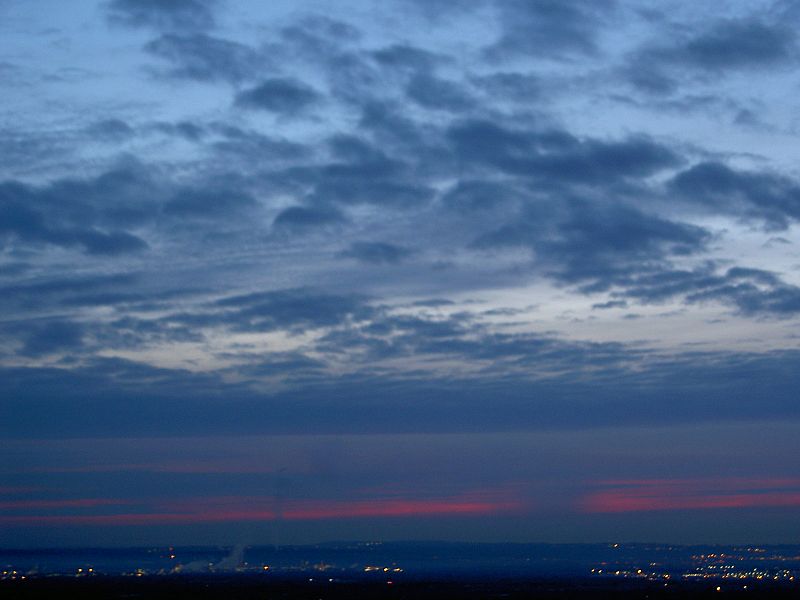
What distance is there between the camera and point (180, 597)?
510ft

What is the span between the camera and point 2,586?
192 m

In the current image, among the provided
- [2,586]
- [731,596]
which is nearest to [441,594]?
[731,596]

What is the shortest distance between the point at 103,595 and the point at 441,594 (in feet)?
164

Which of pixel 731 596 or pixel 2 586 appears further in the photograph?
pixel 2 586

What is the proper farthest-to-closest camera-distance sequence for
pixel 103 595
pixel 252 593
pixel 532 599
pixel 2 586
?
pixel 2 586 → pixel 252 593 → pixel 103 595 → pixel 532 599

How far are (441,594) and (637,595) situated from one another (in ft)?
96.5

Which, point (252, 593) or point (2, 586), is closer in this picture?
point (252, 593)

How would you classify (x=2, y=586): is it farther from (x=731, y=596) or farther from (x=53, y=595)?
(x=731, y=596)

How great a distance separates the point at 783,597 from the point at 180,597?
85.0 m

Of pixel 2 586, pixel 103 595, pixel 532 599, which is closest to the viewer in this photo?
pixel 532 599

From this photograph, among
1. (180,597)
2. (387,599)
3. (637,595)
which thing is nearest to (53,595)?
(180,597)

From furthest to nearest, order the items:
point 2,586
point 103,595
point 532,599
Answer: point 2,586 < point 103,595 < point 532,599

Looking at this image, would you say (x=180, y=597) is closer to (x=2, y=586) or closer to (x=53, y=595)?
(x=53, y=595)

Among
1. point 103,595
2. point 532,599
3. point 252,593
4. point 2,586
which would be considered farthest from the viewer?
point 2,586
